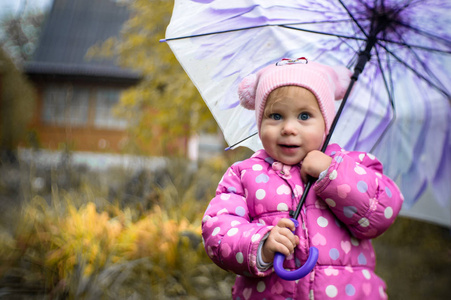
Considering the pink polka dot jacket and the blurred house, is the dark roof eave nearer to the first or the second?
the blurred house

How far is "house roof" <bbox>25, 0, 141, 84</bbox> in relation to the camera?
54.2 feet

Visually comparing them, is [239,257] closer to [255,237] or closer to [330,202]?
[255,237]

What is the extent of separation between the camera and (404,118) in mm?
2518

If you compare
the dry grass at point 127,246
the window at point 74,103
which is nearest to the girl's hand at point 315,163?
the dry grass at point 127,246

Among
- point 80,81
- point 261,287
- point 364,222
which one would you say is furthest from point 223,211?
point 80,81

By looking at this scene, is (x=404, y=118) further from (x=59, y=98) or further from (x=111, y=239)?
(x=59, y=98)

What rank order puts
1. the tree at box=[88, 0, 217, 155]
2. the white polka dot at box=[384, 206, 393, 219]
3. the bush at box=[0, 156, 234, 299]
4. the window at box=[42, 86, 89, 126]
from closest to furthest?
1. the white polka dot at box=[384, 206, 393, 219]
2. the bush at box=[0, 156, 234, 299]
3. the tree at box=[88, 0, 217, 155]
4. the window at box=[42, 86, 89, 126]

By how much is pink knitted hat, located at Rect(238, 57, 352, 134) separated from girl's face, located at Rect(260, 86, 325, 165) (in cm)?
2

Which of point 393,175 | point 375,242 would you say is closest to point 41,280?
point 393,175

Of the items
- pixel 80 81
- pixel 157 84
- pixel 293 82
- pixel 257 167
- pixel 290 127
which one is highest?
pixel 293 82

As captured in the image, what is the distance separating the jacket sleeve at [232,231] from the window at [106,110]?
15567mm

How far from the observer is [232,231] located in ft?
5.14

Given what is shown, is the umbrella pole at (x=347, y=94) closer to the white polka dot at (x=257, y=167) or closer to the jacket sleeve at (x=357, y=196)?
the jacket sleeve at (x=357, y=196)

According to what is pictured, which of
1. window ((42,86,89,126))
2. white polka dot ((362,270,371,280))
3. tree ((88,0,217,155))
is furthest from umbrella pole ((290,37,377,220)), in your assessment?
window ((42,86,89,126))
